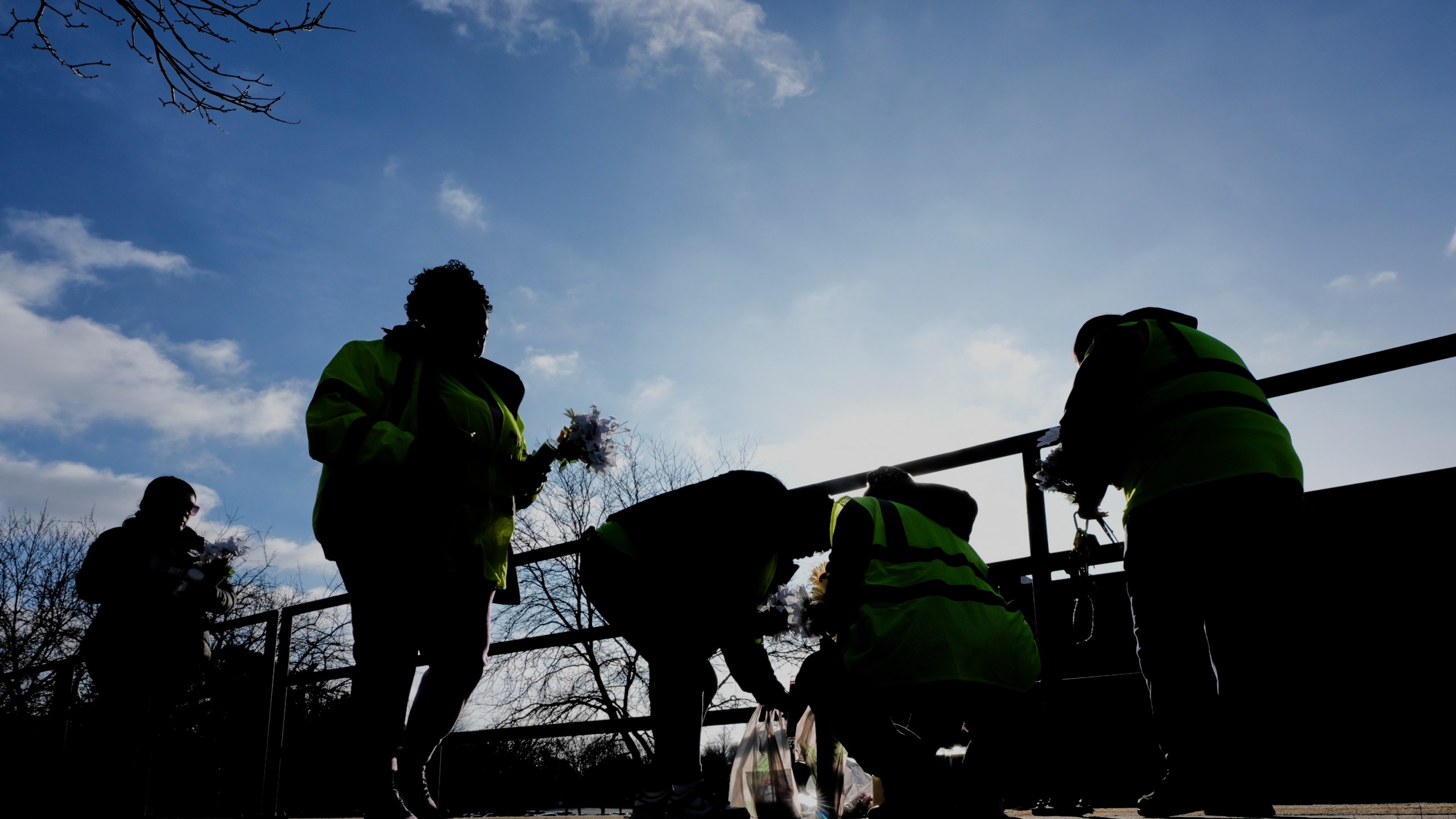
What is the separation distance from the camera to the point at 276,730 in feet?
14.2

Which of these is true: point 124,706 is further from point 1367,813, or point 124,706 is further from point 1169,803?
point 1367,813

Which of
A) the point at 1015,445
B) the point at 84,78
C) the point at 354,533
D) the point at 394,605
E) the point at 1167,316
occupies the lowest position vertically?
the point at 394,605

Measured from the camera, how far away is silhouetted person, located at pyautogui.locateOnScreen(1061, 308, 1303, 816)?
5.97 ft

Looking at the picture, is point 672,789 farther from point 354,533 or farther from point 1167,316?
point 1167,316

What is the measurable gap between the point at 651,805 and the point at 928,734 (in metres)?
0.68

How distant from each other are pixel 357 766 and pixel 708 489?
1.05 metres

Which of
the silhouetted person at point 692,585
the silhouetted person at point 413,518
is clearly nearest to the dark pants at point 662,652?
the silhouetted person at point 692,585

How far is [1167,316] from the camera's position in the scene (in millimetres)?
2240

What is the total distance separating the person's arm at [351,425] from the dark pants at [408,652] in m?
0.25

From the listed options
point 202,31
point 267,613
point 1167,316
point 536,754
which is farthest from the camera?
point 536,754

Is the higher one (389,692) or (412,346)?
(412,346)

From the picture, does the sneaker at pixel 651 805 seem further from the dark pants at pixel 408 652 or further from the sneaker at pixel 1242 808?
the sneaker at pixel 1242 808

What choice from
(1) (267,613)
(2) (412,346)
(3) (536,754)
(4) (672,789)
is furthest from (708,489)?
(3) (536,754)

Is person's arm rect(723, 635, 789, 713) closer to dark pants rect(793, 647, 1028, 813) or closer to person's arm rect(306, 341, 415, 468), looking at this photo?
dark pants rect(793, 647, 1028, 813)
